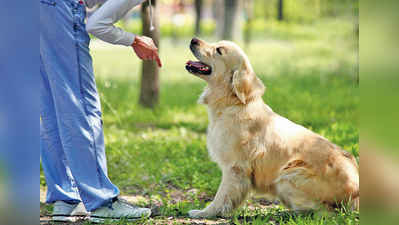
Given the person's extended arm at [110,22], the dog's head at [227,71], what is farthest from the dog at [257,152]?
the person's extended arm at [110,22]

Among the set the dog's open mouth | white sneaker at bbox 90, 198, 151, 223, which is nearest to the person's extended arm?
the dog's open mouth

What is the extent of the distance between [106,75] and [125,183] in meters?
7.25

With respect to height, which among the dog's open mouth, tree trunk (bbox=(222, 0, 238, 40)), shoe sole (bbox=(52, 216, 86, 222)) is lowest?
shoe sole (bbox=(52, 216, 86, 222))

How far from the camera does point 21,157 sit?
1732 millimetres

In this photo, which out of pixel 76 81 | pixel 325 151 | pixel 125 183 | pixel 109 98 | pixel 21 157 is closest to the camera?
pixel 21 157

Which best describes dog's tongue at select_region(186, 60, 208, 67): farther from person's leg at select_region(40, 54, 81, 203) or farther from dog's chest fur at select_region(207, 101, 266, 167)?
person's leg at select_region(40, 54, 81, 203)

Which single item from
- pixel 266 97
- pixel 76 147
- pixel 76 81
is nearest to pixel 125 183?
pixel 76 147

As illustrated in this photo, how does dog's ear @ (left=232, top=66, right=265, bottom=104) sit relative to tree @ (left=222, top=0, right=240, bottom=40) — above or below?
below

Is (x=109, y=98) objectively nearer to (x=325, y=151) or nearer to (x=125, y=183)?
(x=125, y=183)

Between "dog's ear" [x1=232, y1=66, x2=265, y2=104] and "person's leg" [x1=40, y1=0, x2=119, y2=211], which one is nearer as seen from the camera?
"person's leg" [x1=40, y1=0, x2=119, y2=211]

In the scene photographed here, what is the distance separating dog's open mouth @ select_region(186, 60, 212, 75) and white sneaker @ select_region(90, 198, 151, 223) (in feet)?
4.22

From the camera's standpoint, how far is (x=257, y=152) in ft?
10.7

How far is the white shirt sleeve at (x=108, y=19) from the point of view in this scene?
2.72m

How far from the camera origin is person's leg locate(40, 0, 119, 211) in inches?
111
